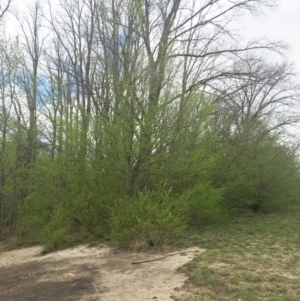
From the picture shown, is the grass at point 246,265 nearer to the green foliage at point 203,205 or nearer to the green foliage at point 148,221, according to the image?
the green foliage at point 203,205

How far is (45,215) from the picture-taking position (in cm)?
1355

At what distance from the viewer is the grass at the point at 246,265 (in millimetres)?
5715

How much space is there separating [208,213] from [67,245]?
4.47m

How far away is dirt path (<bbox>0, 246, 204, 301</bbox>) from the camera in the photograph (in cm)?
616

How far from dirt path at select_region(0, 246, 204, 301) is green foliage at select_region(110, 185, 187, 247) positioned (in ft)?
→ 1.83

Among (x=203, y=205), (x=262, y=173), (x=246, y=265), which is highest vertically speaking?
(x=262, y=173)

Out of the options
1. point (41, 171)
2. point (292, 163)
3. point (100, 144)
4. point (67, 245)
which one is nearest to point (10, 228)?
point (41, 171)

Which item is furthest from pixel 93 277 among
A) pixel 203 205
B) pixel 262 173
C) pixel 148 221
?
pixel 262 173

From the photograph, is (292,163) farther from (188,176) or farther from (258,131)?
(188,176)

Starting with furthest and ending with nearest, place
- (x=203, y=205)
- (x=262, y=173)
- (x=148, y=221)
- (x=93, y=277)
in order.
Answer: (x=262, y=173) < (x=203, y=205) < (x=148, y=221) < (x=93, y=277)

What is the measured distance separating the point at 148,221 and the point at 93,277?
9.16ft

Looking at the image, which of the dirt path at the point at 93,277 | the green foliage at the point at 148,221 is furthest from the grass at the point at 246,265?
the green foliage at the point at 148,221

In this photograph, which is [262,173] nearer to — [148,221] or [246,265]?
[148,221]

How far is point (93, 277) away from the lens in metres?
7.30
